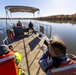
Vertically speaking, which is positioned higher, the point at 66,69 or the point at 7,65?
the point at 66,69

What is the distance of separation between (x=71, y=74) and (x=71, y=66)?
0.11 m

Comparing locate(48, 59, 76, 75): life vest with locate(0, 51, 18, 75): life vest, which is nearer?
locate(48, 59, 76, 75): life vest

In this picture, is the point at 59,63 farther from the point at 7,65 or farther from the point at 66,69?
the point at 7,65

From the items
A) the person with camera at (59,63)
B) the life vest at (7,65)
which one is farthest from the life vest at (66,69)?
the life vest at (7,65)

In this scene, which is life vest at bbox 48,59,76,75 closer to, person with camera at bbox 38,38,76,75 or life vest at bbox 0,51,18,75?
person with camera at bbox 38,38,76,75

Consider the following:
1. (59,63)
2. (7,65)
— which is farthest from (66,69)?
(7,65)

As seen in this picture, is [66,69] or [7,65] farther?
[7,65]

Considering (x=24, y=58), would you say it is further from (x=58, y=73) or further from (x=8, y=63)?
(x=58, y=73)

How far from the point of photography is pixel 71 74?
5.50 ft

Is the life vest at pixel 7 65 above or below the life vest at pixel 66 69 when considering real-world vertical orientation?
below

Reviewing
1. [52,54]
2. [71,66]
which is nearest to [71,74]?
[71,66]

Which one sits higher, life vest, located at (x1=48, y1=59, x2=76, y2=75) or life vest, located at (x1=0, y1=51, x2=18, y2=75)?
life vest, located at (x1=48, y1=59, x2=76, y2=75)

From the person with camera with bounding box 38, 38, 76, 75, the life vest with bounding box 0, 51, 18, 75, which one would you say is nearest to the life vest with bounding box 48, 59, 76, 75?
the person with camera with bounding box 38, 38, 76, 75

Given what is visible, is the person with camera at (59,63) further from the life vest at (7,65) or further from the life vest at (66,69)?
the life vest at (7,65)
